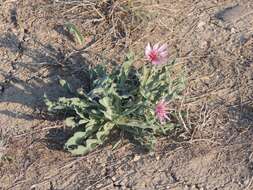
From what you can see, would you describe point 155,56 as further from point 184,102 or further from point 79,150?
point 79,150

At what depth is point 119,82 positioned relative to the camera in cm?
330

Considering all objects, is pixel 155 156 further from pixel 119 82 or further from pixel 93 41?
pixel 93 41

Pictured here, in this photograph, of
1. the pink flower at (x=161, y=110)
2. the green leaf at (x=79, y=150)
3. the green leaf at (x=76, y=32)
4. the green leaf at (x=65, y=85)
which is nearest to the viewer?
the pink flower at (x=161, y=110)

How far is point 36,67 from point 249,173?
4.80ft

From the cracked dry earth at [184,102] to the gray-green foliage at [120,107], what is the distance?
0.09 m

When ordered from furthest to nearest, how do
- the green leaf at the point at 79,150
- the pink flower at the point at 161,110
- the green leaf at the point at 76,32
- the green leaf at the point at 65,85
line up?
the green leaf at the point at 76,32, the green leaf at the point at 65,85, the green leaf at the point at 79,150, the pink flower at the point at 161,110

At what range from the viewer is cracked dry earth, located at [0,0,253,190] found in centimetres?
311

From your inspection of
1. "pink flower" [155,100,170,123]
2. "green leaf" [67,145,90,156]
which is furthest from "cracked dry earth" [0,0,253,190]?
"pink flower" [155,100,170,123]

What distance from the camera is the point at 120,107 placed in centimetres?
324

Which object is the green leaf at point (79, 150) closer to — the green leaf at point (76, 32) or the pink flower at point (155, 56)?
the pink flower at point (155, 56)

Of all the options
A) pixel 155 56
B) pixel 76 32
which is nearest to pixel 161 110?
pixel 155 56

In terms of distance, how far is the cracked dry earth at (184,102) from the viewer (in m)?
3.11

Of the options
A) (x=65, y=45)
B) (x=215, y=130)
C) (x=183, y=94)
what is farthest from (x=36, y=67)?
(x=215, y=130)

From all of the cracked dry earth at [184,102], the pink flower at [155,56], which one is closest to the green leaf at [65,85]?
the cracked dry earth at [184,102]
